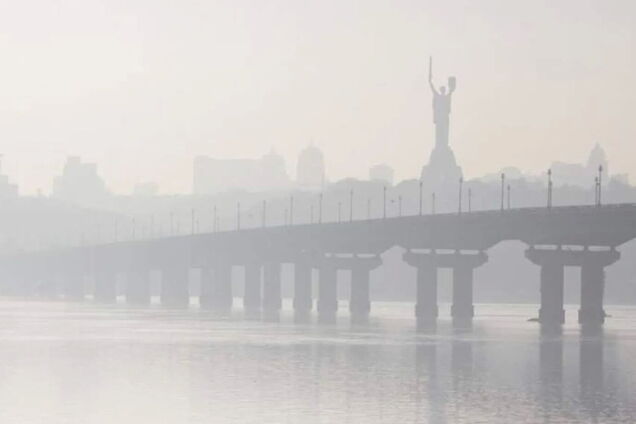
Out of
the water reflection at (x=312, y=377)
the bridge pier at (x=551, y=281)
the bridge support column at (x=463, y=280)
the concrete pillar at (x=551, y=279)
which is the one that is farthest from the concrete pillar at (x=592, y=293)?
the water reflection at (x=312, y=377)

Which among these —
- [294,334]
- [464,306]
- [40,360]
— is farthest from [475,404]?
[464,306]

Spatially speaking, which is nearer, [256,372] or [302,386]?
[302,386]

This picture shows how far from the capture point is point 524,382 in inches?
3194

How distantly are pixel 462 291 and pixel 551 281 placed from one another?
22.6m

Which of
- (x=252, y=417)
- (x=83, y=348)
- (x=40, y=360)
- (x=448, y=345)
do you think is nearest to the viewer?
(x=252, y=417)

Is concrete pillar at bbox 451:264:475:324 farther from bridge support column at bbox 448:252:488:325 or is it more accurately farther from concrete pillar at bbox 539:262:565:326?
concrete pillar at bbox 539:262:565:326

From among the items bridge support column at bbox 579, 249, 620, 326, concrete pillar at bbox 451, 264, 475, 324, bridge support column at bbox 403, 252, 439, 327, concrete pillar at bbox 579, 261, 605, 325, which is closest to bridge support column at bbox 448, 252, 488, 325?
concrete pillar at bbox 451, 264, 475, 324

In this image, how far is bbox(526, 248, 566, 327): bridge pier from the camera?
16250 cm

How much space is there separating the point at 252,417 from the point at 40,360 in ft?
113

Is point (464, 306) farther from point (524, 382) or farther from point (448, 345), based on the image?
point (524, 382)

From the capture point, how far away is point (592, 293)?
539 ft

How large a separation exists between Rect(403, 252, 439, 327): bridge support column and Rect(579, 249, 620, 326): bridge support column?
24.4m

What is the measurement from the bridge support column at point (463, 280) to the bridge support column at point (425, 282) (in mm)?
3117

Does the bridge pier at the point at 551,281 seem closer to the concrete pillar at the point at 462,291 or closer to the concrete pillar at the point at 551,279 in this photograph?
the concrete pillar at the point at 551,279
